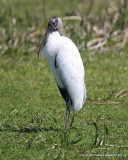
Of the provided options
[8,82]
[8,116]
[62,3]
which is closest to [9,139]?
[8,116]

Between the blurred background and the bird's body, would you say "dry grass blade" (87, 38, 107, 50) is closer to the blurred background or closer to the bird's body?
the blurred background

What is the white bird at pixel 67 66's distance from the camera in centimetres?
417

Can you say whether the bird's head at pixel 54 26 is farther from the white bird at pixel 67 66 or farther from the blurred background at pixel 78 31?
the blurred background at pixel 78 31

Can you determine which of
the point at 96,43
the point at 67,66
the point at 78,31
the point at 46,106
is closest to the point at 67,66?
the point at 67,66

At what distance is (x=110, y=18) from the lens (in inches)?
373

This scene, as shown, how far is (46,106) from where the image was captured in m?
5.48

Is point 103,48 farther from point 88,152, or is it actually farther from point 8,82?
point 88,152

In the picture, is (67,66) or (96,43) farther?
(96,43)

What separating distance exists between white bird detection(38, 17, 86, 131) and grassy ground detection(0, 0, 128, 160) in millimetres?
347

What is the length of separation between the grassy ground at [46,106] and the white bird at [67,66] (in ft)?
1.14

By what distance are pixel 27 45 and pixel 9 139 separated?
4.19 m

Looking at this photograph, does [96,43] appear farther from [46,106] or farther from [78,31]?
[46,106]

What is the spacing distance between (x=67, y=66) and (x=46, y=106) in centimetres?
142

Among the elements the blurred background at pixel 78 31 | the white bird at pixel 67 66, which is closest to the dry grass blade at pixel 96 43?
the blurred background at pixel 78 31
